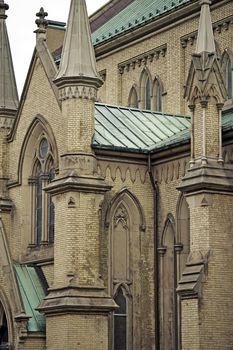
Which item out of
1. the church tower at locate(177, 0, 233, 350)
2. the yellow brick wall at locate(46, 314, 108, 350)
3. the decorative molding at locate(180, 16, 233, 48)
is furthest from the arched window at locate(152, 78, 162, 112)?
the yellow brick wall at locate(46, 314, 108, 350)

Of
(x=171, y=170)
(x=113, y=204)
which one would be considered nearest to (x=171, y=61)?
(x=171, y=170)

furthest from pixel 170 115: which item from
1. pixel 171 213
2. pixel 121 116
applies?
pixel 171 213

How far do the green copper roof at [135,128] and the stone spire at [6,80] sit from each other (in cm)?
347

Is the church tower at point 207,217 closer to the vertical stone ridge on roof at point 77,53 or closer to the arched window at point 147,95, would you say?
the vertical stone ridge on roof at point 77,53

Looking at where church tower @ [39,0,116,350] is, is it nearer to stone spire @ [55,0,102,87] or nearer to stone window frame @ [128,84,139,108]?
stone spire @ [55,0,102,87]

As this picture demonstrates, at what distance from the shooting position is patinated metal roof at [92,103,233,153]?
36656 millimetres

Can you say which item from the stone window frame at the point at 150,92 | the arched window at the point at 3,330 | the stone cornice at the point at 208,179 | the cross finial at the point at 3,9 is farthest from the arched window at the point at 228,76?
the arched window at the point at 3,330

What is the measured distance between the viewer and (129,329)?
3619 cm

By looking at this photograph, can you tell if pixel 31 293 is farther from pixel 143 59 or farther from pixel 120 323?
pixel 143 59

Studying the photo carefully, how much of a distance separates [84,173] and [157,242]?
3.48 meters

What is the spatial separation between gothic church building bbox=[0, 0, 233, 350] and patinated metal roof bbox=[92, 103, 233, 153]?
0.22ft

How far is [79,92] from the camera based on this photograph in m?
35.7

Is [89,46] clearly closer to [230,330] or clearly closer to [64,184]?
[64,184]

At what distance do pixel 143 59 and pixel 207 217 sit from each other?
1318cm
